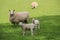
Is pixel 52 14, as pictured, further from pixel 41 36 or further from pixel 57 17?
pixel 41 36

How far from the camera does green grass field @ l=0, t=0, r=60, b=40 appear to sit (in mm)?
2104

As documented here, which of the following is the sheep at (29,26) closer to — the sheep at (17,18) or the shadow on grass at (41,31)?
the shadow on grass at (41,31)

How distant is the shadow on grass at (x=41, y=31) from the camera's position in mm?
2072

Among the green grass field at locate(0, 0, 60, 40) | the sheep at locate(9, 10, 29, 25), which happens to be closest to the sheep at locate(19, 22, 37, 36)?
the green grass field at locate(0, 0, 60, 40)

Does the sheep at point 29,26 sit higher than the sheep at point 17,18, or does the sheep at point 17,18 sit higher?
the sheep at point 17,18

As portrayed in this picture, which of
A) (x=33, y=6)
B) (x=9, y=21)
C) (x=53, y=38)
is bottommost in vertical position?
(x=53, y=38)

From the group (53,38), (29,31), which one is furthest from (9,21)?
(53,38)

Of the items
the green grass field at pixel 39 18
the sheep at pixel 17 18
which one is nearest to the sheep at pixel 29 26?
the green grass field at pixel 39 18

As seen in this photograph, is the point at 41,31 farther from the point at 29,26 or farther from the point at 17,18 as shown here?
the point at 17,18

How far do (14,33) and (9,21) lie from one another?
33 cm

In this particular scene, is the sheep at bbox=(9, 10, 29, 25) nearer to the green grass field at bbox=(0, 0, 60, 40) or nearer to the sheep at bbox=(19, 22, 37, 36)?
the green grass field at bbox=(0, 0, 60, 40)

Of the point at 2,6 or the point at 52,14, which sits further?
the point at 2,6

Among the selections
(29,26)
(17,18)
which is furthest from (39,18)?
(29,26)

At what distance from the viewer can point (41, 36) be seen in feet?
6.88
